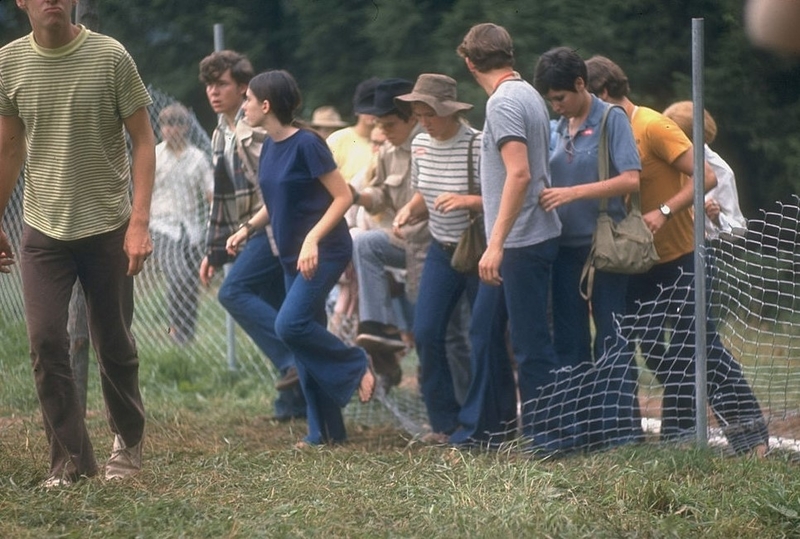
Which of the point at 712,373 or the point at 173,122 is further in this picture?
the point at 173,122

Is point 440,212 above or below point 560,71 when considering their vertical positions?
below

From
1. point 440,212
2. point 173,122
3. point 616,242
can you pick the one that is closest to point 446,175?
point 440,212

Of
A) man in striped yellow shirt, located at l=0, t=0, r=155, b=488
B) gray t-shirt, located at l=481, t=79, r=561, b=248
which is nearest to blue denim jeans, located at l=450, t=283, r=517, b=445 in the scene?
gray t-shirt, located at l=481, t=79, r=561, b=248

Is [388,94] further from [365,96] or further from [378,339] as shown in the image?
[378,339]

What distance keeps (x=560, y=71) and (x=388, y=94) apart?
1.20 m

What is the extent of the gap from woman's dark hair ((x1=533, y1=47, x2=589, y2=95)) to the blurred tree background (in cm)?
388

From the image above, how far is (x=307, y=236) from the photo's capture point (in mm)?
6586

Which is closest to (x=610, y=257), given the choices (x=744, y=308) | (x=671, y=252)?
(x=671, y=252)

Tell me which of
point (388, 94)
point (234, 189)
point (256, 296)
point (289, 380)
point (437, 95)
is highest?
point (437, 95)

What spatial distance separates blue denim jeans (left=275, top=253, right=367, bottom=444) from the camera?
6.66m

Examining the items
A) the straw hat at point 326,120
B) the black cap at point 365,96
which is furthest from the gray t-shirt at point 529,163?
the straw hat at point 326,120

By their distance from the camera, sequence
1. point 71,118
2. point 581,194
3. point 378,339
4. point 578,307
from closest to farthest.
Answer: point 71,118, point 581,194, point 578,307, point 378,339

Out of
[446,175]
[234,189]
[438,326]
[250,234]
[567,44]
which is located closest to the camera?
[446,175]

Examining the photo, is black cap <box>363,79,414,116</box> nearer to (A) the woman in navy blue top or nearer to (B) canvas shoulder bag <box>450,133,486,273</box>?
(A) the woman in navy blue top
